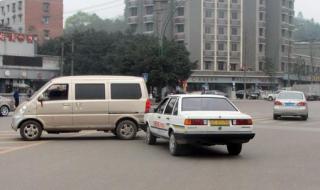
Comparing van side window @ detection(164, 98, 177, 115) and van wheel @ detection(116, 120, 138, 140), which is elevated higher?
van side window @ detection(164, 98, 177, 115)

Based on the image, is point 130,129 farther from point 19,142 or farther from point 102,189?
point 102,189

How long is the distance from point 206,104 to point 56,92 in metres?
5.85

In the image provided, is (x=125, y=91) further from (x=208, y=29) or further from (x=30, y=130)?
(x=208, y=29)

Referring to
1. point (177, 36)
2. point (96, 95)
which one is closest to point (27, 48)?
point (177, 36)

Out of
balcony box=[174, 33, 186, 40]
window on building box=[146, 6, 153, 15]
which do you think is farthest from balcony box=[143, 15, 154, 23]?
balcony box=[174, 33, 186, 40]

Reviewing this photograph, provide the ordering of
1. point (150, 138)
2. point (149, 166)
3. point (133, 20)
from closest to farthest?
point (149, 166) → point (150, 138) → point (133, 20)

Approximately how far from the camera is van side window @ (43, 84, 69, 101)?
18.0 metres

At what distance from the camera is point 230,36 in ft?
369

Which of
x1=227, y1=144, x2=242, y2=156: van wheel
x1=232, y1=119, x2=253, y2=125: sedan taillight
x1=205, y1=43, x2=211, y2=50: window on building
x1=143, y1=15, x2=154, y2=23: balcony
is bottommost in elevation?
x1=227, y1=144, x2=242, y2=156: van wheel

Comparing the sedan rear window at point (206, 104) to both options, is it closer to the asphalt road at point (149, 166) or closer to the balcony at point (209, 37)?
the asphalt road at point (149, 166)

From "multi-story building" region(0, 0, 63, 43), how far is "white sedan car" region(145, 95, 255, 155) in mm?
109113

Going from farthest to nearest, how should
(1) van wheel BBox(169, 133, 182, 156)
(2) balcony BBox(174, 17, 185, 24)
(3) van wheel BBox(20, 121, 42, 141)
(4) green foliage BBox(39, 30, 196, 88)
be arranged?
1. (2) balcony BBox(174, 17, 185, 24)
2. (4) green foliage BBox(39, 30, 196, 88)
3. (3) van wheel BBox(20, 121, 42, 141)
4. (1) van wheel BBox(169, 133, 182, 156)

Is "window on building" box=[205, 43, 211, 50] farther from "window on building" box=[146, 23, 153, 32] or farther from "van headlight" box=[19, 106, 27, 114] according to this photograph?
"van headlight" box=[19, 106, 27, 114]

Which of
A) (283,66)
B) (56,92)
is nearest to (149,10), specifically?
(283,66)
